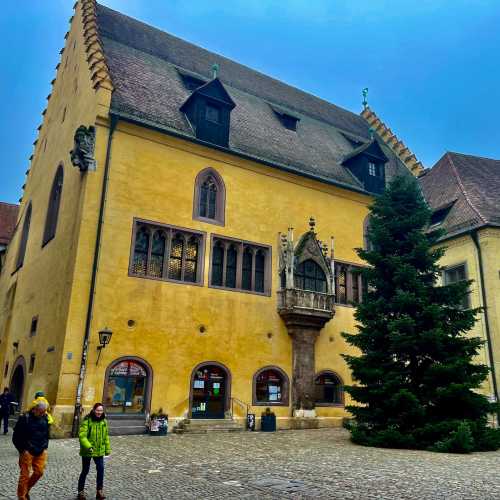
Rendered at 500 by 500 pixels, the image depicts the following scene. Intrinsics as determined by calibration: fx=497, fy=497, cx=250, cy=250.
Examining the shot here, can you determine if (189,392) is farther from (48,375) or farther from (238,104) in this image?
(238,104)

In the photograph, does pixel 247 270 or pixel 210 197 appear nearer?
pixel 210 197

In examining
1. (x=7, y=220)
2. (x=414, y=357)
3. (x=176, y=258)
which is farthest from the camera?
(x=7, y=220)

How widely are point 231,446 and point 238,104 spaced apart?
17567mm

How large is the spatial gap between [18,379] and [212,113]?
1429cm

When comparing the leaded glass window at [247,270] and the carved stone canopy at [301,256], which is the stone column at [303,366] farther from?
the leaded glass window at [247,270]

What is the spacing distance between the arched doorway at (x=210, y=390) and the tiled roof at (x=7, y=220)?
22704 mm

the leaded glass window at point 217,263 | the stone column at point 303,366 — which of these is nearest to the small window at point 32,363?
the leaded glass window at point 217,263

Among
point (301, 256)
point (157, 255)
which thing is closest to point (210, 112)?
point (157, 255)

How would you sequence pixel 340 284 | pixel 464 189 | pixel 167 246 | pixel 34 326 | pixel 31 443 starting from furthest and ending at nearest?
pixel 464 189 < pixel 340 284 < pixel 34 326 < pixel 167 246 < pixel 31 443

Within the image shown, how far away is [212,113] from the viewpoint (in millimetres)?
21828

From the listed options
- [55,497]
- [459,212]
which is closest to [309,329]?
[459,212]

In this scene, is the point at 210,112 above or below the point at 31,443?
above

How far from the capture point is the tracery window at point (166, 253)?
18516 millimetres

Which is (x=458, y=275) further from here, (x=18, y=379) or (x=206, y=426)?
(x=18, y=379)
